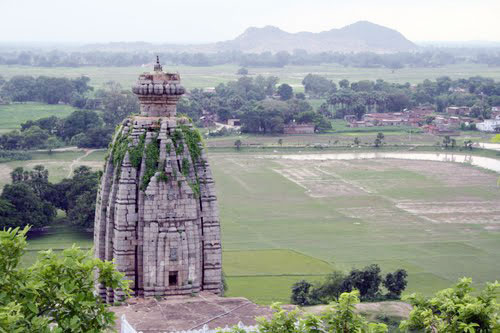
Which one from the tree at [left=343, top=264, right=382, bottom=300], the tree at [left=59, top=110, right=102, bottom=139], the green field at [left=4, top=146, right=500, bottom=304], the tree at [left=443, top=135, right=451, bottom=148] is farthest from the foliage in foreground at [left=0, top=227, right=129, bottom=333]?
the tree at [left=443, top=135, right=451, bottom=148]

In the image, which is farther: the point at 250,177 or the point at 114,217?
the point at 250,177

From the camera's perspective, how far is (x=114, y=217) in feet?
77.4

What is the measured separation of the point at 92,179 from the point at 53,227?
643 centimetres

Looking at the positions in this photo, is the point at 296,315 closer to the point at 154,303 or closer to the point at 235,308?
the point at 235,308

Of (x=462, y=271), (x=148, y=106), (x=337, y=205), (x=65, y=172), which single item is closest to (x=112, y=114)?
(x=65, y=172)

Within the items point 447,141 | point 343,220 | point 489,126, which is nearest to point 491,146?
point 447,141

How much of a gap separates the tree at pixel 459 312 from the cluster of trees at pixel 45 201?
52.1 metres

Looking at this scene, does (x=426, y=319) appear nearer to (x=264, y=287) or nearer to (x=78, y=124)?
(x=264, y=287)

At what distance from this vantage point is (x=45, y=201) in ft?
235

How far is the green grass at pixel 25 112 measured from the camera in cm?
13977

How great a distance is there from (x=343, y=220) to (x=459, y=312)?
59.3m

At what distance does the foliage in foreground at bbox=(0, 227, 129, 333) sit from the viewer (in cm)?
1531

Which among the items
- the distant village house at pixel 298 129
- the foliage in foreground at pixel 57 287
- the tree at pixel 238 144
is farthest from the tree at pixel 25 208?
the distant village house at pixel 298 129

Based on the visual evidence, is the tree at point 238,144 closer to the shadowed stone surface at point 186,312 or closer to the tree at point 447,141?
the tree at point 447,141
